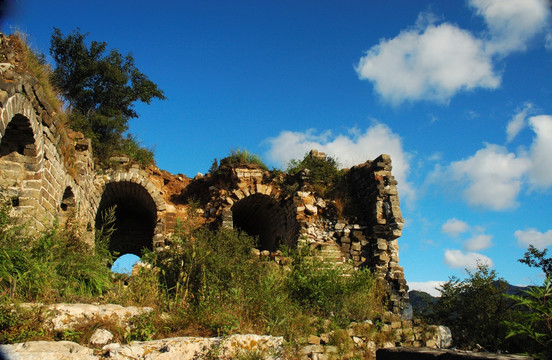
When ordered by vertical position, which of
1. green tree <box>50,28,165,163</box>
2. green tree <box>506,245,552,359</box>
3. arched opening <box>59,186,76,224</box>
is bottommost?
green tree <box>506,245,552,359</box>

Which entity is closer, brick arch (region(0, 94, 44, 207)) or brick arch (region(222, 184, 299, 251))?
brick arch (region(0, 94, 44, 207))

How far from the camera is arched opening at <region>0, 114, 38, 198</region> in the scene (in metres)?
6.72

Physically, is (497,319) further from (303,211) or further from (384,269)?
(303,211)

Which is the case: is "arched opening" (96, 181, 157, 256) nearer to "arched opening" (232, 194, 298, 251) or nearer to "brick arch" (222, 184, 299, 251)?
"brick arch" (222, 184, 299, 251)

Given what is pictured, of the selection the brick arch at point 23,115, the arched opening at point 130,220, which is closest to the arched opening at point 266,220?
the arched opening at point 130,220

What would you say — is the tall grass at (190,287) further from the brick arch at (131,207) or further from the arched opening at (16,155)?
the brick arch at (131,207)

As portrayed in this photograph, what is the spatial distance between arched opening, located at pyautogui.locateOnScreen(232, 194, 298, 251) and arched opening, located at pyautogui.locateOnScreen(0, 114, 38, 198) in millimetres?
6228

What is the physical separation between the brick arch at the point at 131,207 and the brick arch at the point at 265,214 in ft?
6.91

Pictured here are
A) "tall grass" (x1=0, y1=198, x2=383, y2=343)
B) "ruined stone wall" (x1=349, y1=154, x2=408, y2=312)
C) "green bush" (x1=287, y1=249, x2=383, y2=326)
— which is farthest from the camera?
"ruined stone wall" (x1=349, y1=154, x2=408, y2=312)

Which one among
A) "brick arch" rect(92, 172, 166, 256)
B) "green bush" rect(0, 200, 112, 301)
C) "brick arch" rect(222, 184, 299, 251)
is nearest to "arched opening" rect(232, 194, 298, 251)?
"brick arch" rect(222, 184, 299, 251)

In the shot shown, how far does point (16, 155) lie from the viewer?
6.88 metres

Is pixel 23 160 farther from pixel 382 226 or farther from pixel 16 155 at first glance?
pixel 382 226

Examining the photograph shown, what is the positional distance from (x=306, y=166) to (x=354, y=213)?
7.31 ft

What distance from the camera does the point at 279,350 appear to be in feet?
16.7
